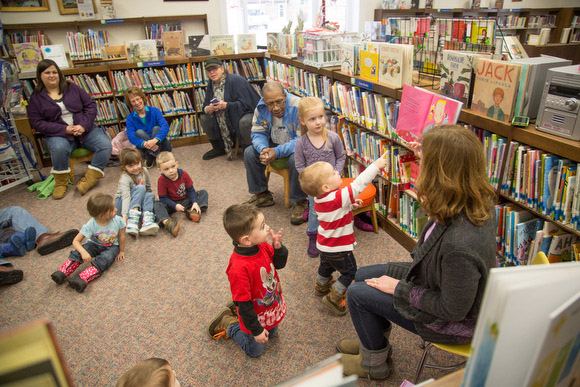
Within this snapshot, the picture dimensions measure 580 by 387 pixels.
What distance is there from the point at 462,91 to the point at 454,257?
1.26 m

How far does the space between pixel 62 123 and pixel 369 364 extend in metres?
4.10

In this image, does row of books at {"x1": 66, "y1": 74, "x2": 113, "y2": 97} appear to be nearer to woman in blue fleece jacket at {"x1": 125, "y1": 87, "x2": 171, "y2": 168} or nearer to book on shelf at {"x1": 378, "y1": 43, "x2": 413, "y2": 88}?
woman in blue fleece jacket at {"x1": 125, "y1": 87, "x2": 171, "y2": 168}

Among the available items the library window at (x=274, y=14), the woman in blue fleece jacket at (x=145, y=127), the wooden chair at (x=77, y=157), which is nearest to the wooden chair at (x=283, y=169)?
the woman in blue fleece jacket at (x=145, y=127)

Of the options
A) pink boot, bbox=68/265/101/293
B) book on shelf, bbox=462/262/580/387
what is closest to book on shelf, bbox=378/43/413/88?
book on shelf, bbox=462/262/580/387

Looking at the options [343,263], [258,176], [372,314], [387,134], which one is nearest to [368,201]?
[387,134]

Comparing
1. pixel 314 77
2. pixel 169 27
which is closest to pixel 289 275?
pixel 314 77

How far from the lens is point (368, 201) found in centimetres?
291

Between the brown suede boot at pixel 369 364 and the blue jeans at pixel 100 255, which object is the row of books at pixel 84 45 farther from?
the brown suede boot at pixel 369 364

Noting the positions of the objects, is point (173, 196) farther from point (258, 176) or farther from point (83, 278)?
point (83, 278)

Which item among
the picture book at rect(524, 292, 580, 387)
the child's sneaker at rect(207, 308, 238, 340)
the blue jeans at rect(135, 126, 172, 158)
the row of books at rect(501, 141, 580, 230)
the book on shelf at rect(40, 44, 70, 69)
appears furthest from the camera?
the book on shelf at rect(40, 44, 70, 69)

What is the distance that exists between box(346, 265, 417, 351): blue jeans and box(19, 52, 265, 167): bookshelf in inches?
169

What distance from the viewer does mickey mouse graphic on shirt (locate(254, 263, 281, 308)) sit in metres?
1.88

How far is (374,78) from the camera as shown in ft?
9.36

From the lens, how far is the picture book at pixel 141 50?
16.2 ft
